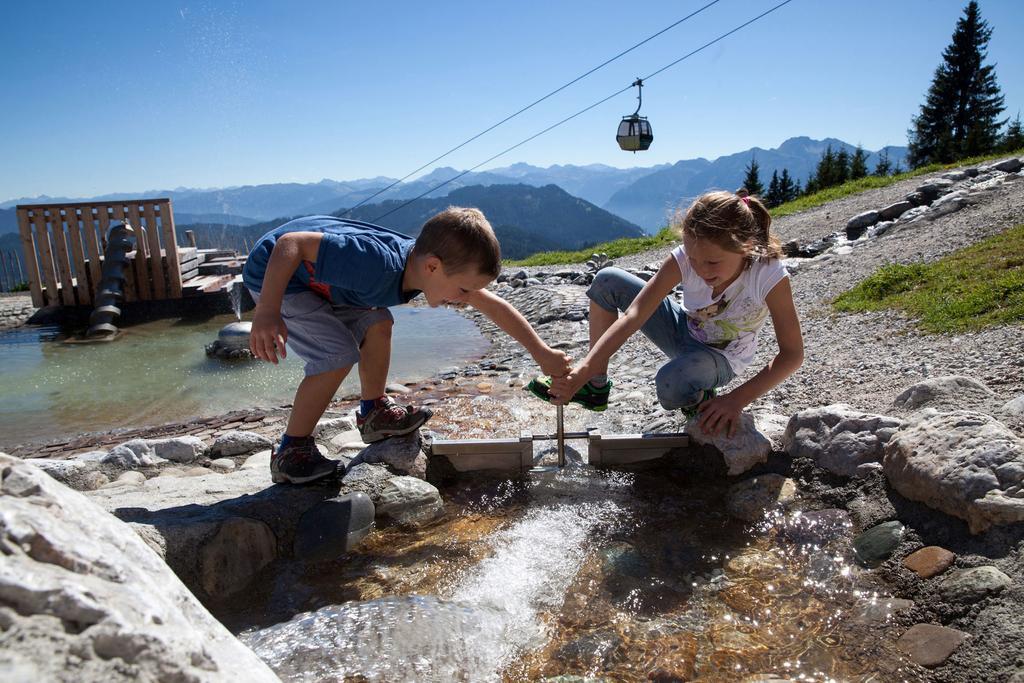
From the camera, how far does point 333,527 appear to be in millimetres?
2838

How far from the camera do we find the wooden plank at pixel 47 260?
38.2 ft

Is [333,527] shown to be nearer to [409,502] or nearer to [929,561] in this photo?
[409,502]

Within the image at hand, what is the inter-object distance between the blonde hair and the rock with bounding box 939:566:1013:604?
1551mm

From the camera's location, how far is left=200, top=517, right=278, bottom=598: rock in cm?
250

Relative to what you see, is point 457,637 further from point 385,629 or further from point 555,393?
point 555,393

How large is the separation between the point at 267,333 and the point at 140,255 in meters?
11.3

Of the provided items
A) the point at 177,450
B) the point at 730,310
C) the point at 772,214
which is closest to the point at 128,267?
the point at 177,450

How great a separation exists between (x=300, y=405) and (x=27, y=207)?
37.5 feet

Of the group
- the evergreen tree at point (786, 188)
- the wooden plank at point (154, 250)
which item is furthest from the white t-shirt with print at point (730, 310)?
the evergreen tree at point (786, 188)

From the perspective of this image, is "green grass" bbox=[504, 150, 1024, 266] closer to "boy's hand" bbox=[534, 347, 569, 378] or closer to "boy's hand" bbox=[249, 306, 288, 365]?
"boy's hand" bbox=[534, 347, 569, 378]

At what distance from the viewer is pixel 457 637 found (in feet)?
7.21

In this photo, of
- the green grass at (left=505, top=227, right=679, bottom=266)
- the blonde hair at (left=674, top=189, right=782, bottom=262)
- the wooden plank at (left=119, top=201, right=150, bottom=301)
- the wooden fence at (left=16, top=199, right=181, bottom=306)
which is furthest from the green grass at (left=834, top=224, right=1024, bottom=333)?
the wooden plank at (left=119, top=201, right=150, bottom=301)

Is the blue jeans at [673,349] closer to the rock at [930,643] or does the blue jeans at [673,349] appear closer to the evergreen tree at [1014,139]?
the rock at [930,643]

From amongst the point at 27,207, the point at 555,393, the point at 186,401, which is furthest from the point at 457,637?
the point at 27,207
